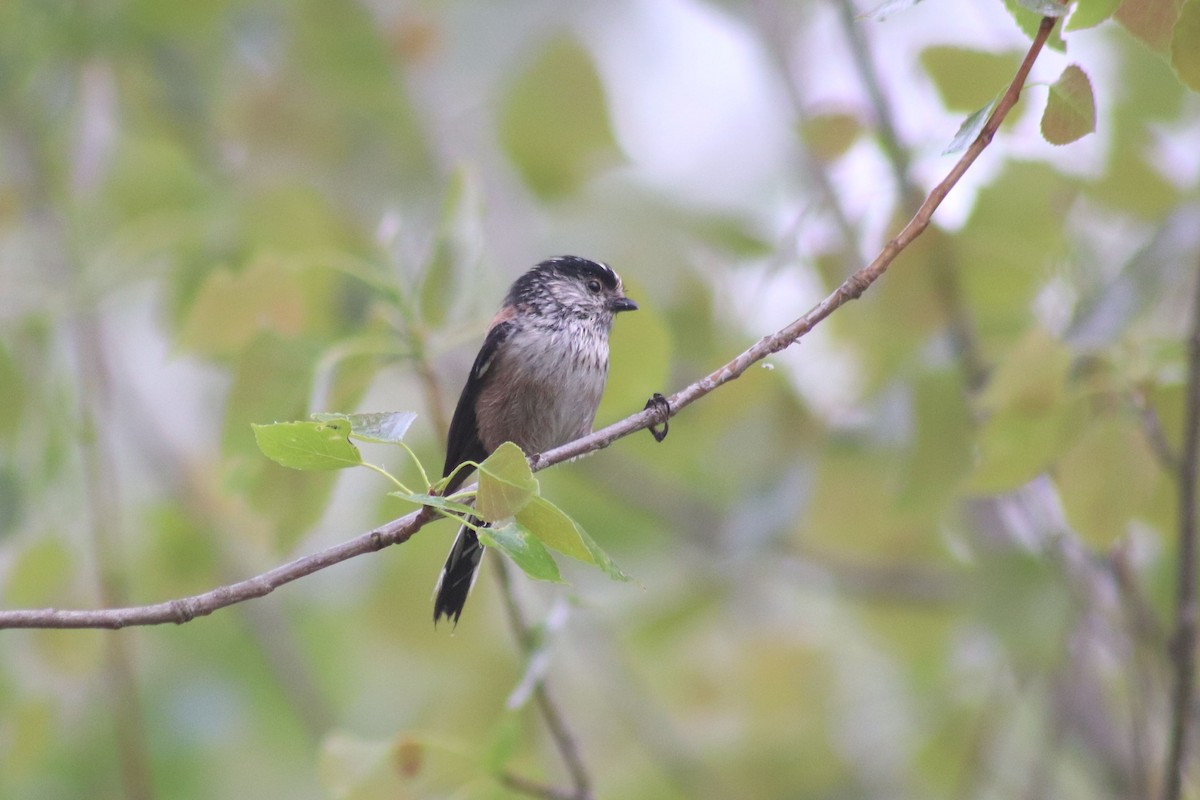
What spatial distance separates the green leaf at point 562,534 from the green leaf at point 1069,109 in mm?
986

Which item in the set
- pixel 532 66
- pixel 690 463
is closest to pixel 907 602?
pixel 690 463

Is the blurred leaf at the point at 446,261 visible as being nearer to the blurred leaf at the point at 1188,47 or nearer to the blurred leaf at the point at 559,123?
the blurred leaf at the point at 559,123

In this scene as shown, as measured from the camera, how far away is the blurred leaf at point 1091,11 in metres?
1.78

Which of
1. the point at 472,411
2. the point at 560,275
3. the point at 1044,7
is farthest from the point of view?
the point at 560,275

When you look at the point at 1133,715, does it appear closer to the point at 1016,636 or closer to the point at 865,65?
the point at 1016,636

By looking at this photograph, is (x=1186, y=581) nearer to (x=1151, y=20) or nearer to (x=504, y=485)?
(x=1151, y=20)

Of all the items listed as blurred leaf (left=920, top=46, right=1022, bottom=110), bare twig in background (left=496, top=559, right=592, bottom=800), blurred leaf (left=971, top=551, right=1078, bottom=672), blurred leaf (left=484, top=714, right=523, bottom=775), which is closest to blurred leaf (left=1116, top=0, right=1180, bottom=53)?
blurred leaf (left=920, top=46, right=1022, bottom=110)

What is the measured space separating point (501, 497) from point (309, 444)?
30cm

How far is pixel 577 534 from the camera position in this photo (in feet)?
5.73

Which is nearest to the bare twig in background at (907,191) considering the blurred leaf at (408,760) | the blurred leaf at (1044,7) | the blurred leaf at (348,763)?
the blurred leaf at (1044,7)

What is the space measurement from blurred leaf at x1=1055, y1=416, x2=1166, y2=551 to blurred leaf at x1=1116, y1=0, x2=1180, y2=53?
1.06m

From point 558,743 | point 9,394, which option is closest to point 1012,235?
point 558,743

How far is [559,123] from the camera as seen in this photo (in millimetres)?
3834

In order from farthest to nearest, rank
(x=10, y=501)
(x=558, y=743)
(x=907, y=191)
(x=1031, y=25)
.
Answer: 1. (x=907, y=191)
2. (x=10, y=501)
3. (x=558, y=743)
4. (x=1031, y=25)
